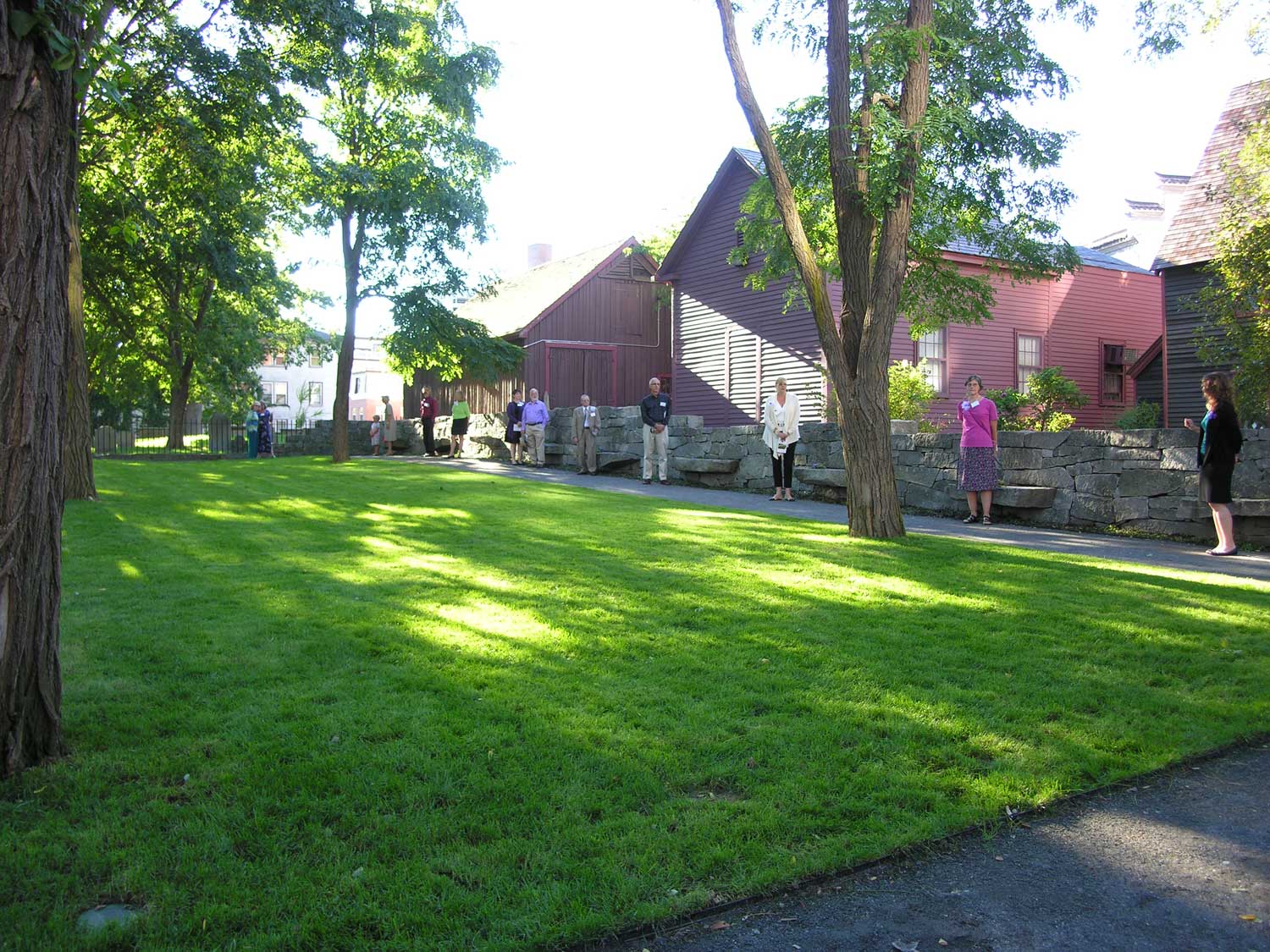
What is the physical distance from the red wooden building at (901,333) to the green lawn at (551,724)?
15041 millimetres

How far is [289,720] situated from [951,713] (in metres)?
3.09

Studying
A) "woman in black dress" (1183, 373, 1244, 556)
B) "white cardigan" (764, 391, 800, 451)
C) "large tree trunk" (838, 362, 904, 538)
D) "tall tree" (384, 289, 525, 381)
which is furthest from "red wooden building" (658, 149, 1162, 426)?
"large tree trunk" (838, 362, 904, 538)

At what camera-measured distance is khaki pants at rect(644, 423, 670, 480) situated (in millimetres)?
16891

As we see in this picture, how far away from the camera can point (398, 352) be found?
23797mm

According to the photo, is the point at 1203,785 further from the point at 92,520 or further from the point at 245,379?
the point at 245,379

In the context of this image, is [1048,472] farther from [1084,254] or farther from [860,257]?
[1084,254]

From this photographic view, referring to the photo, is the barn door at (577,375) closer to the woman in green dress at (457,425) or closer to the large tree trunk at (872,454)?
the woman in green dress at (457,425)

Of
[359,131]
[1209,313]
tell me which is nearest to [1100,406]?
[1209,313]

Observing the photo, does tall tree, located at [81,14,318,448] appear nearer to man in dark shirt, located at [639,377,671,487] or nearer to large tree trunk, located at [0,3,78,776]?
large tree trunk, located at [0,3,78,776]

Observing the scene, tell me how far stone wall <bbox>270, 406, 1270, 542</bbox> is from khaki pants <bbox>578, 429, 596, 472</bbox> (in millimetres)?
2299

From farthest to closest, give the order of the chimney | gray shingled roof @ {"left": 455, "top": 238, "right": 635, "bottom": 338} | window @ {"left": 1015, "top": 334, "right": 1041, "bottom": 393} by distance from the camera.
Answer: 1. the chimney
2. gray shingled roof @ {"left": 455, "top": 238, "right": 635, "bottom": 338}
3. window @ {"left": 1015, "top": 334, "right": 1041, "bottom": 393}

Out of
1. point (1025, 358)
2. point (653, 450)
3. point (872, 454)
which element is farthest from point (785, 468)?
point (1025, 358)

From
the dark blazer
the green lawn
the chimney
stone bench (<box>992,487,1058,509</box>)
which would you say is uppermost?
the chimney

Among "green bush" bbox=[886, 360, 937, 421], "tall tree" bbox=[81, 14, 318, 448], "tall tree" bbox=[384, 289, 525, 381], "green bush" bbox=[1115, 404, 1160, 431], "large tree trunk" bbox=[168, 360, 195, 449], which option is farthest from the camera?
"large tree trunk" bbox=[168, 360, 195, 449]
